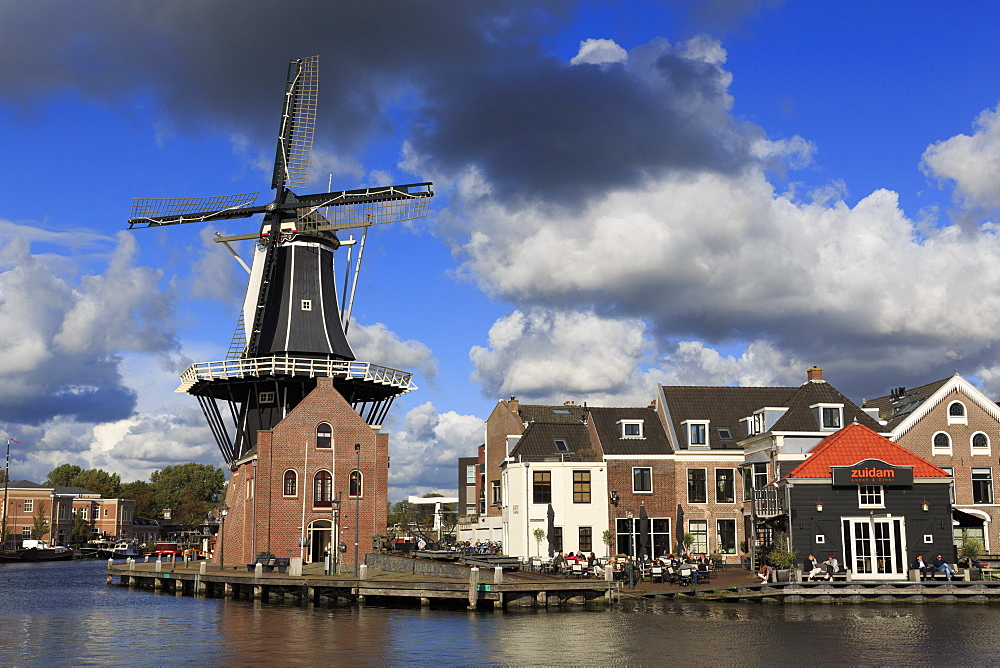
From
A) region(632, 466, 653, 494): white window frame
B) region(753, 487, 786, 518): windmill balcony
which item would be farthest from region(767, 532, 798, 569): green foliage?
region(632, 466, 653, 494): white window frame

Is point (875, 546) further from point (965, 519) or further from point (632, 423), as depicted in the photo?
point (632, 423)

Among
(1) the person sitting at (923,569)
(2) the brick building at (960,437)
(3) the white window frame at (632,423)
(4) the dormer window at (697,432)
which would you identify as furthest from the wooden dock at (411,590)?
(2) the brick building at (960,437)

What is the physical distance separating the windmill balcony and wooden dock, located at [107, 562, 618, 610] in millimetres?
9940

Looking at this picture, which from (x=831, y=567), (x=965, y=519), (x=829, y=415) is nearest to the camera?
(x=831, y=567)

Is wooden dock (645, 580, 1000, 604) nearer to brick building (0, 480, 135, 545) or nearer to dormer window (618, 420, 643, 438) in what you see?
dormer window (618, 420, 643, 438)

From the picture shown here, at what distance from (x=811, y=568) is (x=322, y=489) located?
86.9 feet

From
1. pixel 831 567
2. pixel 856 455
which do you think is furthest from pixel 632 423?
pixel 831 567

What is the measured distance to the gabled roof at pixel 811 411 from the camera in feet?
169

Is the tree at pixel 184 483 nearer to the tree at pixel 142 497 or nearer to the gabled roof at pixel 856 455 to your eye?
the tree at pixel 142 497

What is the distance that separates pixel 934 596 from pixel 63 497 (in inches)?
4896

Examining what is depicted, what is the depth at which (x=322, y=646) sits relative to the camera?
29.3 meters

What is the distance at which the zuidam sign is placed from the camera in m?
42.8

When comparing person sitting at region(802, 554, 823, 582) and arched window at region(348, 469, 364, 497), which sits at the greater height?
arched window at region(348, 469, 364, 497)

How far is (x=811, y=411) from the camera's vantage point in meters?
52.7
